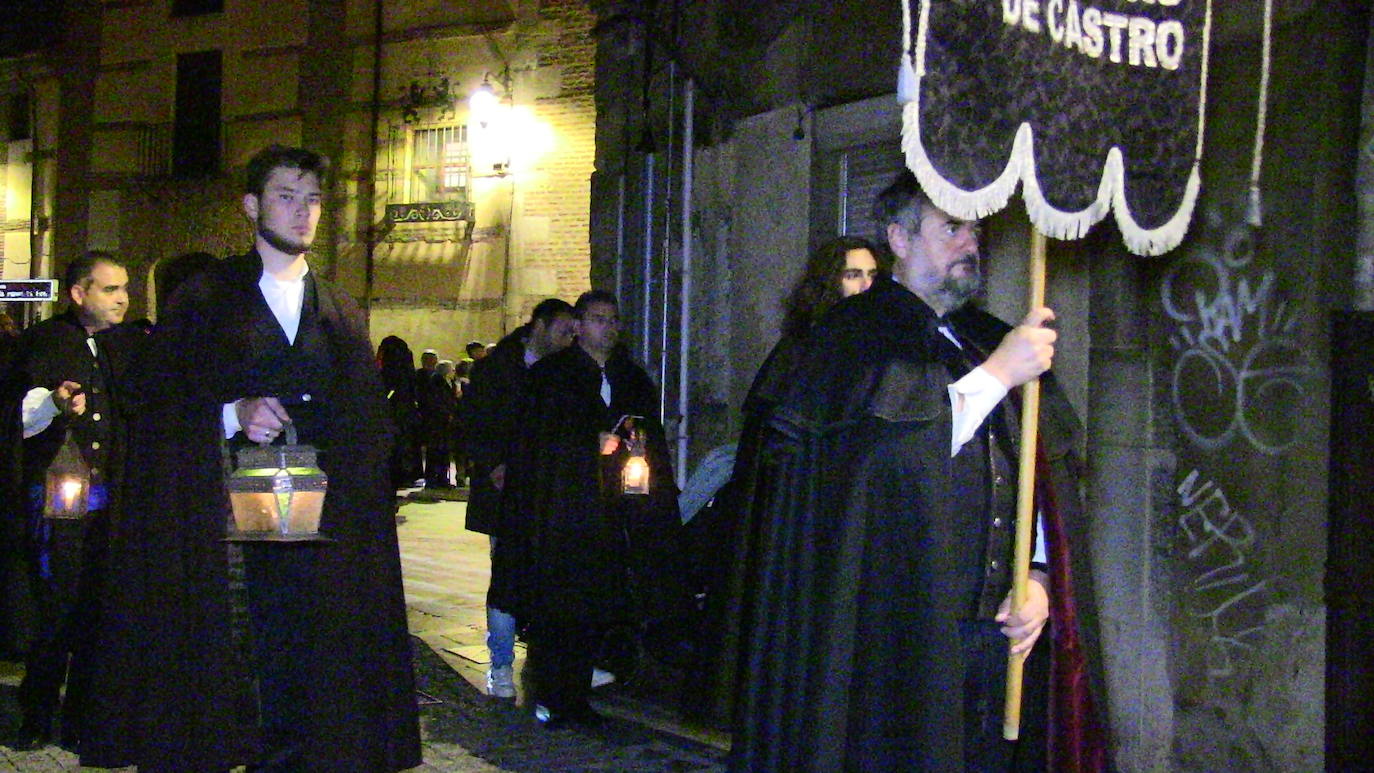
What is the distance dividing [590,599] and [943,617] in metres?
3.47

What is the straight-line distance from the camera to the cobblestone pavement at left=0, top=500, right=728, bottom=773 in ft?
20.1

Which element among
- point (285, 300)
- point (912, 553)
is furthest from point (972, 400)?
point (285, 300)

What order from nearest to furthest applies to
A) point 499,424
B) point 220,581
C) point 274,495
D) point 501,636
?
point 274,495, point 220,581, point 501,636, point 499,424

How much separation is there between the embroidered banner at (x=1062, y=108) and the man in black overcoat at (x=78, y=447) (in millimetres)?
4099

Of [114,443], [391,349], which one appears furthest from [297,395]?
[391,349]

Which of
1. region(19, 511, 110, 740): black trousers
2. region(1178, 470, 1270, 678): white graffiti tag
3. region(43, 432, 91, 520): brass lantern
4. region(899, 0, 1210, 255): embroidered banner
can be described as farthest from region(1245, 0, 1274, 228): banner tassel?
region(19, 511, 110, 740): black trousers

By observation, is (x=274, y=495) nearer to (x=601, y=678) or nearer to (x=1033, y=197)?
(x=1033, y=197)

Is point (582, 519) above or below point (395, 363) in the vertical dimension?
below

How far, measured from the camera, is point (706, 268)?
959 centimetres

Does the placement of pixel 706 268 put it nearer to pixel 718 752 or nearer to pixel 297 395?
pixel 718 752

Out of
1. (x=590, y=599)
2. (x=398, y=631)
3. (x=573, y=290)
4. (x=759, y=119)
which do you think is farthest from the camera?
A: (x=573, y=290)

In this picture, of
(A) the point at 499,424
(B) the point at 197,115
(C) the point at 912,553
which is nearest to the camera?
(C) the point at 912,553

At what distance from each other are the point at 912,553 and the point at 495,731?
3.80 m

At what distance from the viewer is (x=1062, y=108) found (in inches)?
143
